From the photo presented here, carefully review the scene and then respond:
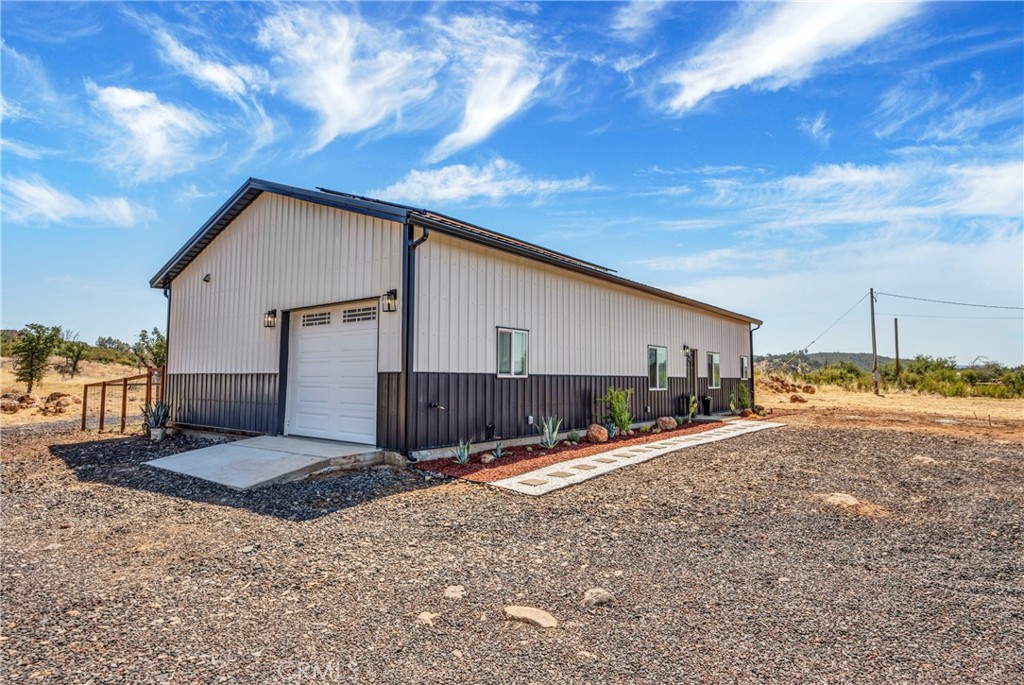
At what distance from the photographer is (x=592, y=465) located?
24.9 feet

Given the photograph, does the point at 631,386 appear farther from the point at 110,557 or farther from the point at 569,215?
the point at 110,557

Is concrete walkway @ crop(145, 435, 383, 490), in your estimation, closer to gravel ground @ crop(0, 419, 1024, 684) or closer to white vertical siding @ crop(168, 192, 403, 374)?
gravel ground @ crop(0, 419, 1024, 684)

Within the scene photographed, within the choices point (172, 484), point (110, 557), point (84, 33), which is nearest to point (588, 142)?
point (84, 33)

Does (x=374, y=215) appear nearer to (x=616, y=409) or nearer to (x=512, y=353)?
(x=512, y=353)

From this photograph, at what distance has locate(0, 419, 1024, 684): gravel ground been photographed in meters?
2.49

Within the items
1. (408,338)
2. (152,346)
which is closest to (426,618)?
(408,338)

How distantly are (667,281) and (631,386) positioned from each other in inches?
182

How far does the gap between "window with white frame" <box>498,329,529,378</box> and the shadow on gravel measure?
2671 mm

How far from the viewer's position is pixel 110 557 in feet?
13.5

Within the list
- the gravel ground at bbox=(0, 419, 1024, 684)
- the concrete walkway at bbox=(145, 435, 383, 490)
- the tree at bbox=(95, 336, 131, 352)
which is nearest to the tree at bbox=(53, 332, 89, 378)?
the tree at bbox=(95, 336, 131, 352)

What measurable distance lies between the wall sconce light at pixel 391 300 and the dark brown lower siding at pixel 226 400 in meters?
3.48

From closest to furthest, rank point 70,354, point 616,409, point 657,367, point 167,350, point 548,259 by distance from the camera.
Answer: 1. point 548,259
2. point 616,409
3. point 167,350
4. point 657,367
5. point 70,354

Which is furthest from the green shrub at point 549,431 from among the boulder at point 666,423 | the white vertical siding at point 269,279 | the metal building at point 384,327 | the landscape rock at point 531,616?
the landscape rock at point 531,616

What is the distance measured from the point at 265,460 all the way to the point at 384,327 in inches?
99.9
